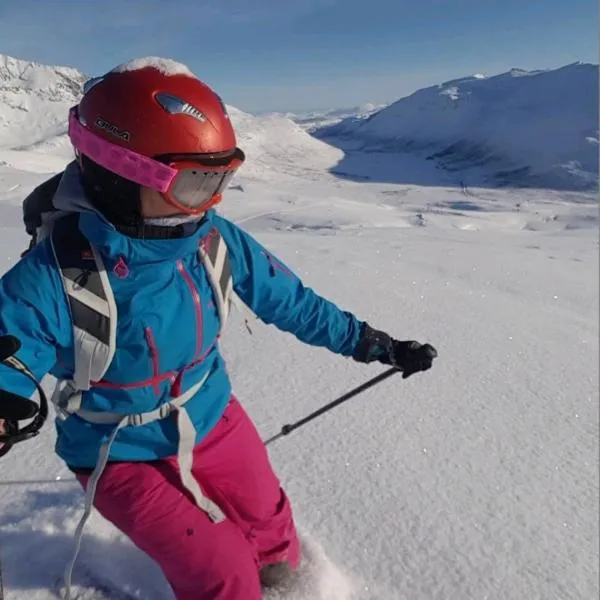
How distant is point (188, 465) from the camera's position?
128 cm

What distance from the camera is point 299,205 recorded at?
1495cm

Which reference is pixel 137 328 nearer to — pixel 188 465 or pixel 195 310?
pixel 195 310

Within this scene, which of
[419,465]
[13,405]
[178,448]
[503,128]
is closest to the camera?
[13,405]

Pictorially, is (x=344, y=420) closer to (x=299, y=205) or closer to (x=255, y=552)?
(x=255, y=552)

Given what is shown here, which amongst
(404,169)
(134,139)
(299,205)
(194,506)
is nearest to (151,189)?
(134,139)

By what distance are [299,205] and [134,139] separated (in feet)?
46.0

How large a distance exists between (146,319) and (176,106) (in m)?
0.43

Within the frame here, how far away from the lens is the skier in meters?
1.07

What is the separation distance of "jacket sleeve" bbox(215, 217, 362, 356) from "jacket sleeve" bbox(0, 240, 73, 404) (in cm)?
45

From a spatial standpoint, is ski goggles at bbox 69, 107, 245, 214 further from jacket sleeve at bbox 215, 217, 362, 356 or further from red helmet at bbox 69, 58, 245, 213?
jacket sleeve at bbox 215, 217, 362, 356

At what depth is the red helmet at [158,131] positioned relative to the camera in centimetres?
111

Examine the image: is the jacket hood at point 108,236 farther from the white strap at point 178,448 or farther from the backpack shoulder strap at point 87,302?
the white strap at point 178,448

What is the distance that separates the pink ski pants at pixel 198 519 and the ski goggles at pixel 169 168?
1.95 ft

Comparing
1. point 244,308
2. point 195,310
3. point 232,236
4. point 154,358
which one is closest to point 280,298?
point 244,308
